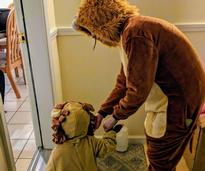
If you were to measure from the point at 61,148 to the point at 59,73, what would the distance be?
726mm

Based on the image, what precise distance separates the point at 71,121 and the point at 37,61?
644 millimetres

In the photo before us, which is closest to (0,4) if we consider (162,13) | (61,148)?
(162,13)

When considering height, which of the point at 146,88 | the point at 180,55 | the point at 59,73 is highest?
the point at 180,55

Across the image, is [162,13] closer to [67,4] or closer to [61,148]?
[67,4]

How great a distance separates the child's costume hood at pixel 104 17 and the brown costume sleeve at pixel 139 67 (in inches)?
3.8

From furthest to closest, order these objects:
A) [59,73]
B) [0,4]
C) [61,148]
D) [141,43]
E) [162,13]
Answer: [0,4] < [59,73] < [162,13] < [61,148] < [141,43]

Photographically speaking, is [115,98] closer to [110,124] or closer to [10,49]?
[110,124]

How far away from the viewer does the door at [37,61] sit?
5.11ft

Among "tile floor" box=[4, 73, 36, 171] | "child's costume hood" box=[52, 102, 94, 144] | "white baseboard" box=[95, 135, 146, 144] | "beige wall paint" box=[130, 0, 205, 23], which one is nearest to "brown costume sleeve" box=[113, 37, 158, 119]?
"child's costume hood" box=[52, 102, 94, 144]

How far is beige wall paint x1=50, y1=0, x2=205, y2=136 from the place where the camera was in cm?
169

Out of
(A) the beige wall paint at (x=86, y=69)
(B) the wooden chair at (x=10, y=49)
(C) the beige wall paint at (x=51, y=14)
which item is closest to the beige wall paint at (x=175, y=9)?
(A) the beige wall paint at (x=86, y=69)

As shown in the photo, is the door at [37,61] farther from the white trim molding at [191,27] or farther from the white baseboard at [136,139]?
the white trim molding at [191,27]

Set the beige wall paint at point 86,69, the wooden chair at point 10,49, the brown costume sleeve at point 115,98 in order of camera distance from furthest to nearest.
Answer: the wooden chair at point 10,49
the beige wall paint at point 86,69
the brown costume sleeve at point 115,98

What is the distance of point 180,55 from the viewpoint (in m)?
1.10
